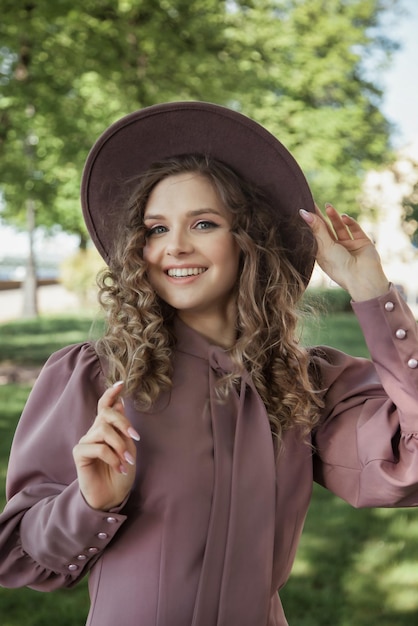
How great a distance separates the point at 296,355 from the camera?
1908 millimetres

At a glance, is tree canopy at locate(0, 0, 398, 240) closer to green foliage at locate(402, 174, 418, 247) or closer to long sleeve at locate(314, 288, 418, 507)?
green foliage at locate(402, 174, 418, 247)

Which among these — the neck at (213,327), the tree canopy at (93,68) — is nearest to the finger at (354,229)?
the neck at (213,327)

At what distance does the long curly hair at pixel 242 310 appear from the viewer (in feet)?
5.95

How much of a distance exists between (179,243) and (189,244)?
0.02 m

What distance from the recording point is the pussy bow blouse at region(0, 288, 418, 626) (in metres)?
1.64

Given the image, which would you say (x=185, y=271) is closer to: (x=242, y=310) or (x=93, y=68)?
(x=242, y=310)

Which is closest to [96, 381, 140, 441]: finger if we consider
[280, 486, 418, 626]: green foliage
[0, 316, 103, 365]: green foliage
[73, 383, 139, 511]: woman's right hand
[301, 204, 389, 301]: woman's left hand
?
[73, 383, 139, 511]: woman's right hand

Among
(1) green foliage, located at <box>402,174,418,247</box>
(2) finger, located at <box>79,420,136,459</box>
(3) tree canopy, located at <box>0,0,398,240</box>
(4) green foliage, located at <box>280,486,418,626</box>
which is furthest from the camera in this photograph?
(3) tree canopy, located at <box>0,0,398,240</box>

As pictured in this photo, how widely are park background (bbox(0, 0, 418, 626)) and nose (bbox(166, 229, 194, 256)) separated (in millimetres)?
→ 343

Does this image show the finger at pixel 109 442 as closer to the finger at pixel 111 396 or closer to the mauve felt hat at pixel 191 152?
the finger at pixel 111 396

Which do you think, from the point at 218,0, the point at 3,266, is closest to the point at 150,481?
the point at 218,0

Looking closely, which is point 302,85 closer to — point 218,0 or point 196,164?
point 218,0

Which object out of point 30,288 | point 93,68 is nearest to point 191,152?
point 93,68

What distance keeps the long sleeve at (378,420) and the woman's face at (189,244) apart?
0.33 m
